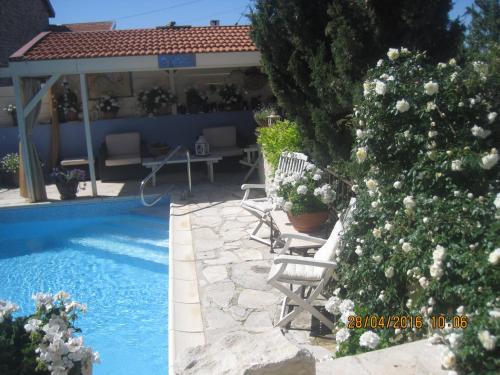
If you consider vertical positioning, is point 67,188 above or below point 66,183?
below

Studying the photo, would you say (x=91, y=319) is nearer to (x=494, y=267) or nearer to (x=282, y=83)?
(x=282, y=83)

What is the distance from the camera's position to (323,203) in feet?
18.2

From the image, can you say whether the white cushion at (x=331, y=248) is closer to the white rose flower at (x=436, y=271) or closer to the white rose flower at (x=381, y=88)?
the white rose flower at (x=381, y=88)

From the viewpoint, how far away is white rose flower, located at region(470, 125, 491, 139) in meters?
3.27

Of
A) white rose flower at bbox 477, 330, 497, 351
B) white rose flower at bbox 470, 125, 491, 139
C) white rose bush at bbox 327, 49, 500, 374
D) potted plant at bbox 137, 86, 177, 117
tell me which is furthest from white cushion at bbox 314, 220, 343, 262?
potted plant at bbox 137, 86, 177, 117

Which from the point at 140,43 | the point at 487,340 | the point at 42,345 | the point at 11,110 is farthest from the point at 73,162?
the point at 487,340

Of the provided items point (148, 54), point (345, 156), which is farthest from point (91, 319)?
point (148, 54)

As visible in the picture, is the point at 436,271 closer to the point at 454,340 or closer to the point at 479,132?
the point at 454,340

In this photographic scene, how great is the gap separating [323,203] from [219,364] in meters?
3.38

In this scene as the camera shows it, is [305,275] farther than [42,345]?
Yes

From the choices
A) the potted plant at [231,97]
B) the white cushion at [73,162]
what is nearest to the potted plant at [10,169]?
the white cushion at [73,162]

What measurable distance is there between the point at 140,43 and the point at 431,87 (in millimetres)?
8659

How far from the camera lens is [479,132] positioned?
10.7 ft

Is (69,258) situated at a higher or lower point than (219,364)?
lower
